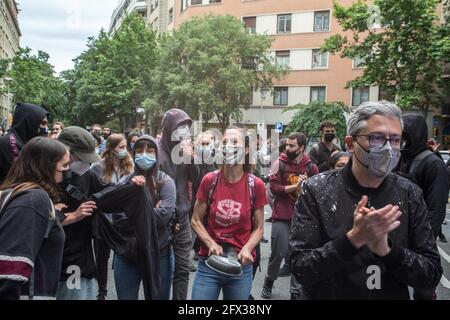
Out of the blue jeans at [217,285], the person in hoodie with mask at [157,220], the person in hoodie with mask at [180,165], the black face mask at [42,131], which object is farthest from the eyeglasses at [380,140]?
the black face mask at [42,131]

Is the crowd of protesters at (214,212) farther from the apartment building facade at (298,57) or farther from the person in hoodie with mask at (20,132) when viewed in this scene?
the apartment building facade at (298,57)

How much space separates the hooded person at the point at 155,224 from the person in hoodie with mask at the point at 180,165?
0.61 meters

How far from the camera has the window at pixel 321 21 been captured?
35406mm

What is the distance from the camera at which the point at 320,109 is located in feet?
94.5

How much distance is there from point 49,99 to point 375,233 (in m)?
48.5

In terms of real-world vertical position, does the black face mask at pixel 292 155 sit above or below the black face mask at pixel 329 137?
below

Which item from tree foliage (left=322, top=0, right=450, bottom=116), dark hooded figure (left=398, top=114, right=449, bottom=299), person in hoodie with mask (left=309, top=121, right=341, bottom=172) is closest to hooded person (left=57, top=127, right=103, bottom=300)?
dark hooded figure (left=398, top=114, right=449, bottom=299)

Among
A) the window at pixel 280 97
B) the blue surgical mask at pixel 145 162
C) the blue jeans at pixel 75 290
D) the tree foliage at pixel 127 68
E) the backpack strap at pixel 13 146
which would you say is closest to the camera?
the blue jeans at pixel 75 290

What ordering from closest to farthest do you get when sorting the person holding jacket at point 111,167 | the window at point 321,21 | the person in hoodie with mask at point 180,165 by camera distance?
the person in hoodie with mask at point 180,165 → the person holding jacket at point 111,167 → the window at point 321,21

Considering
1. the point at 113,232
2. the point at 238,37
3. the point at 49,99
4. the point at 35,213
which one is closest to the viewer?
the point at 35,213

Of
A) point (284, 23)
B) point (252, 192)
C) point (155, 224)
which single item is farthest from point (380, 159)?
point (284, 23)

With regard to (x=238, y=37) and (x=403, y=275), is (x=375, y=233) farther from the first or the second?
(x=238, y=37)

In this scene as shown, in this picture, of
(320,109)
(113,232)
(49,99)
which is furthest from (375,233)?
(49,99)

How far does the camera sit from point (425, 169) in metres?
3.97
